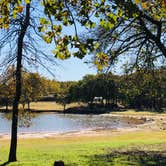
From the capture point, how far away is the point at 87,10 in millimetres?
7707

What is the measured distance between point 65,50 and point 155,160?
1282 centimetres

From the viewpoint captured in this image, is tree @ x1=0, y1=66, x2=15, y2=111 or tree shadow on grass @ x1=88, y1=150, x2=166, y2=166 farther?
tree @ x1=0, y1=66, x2=15, y2=111

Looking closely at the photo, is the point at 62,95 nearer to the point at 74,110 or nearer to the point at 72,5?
the point at 74,110

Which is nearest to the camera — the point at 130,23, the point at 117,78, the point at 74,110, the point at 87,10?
the point at 87,10

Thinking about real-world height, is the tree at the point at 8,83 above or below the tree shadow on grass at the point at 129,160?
above

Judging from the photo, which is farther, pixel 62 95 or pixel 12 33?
pixel 62 95

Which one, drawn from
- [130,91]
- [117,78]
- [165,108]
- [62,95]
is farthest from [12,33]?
[62,95]

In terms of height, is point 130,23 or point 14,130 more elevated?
Result: point 130,23

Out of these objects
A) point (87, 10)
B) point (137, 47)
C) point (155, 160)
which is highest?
point (137, 47)

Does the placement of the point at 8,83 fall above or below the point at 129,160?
above

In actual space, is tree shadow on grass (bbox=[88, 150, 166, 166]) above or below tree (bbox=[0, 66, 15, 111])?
below

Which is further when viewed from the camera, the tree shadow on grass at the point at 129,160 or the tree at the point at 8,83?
the tree at the point at 8,83

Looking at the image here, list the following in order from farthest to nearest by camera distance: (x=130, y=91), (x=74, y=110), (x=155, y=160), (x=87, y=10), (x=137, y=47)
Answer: (x=74, y=110) → (x=130, y=91) → (x=137, y=47) → (x=155, y=160) → (x=87, y=10)

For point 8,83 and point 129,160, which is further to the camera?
point 8,83
